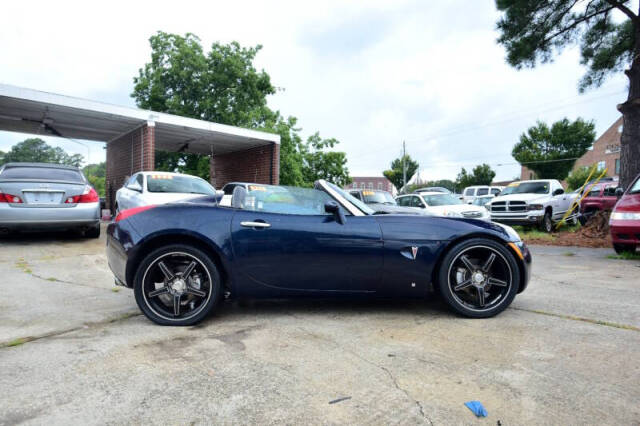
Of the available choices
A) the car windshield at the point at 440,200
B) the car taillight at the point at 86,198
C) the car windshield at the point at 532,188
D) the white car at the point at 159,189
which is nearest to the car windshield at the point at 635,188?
the car windshield at the point at 440,200

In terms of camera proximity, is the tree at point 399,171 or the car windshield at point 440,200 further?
the tree at point 399,171

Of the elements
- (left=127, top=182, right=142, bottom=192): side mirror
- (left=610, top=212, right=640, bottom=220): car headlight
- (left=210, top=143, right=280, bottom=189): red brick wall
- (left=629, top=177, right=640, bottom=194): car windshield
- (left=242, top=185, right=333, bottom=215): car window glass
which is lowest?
(left=610, top=212, right=640, bottom=220): car headlight

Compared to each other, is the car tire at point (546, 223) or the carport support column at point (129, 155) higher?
the carport support column at point (129, 155)

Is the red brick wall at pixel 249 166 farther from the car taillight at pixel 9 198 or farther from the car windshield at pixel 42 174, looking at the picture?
the car taillight at pixel 9 198

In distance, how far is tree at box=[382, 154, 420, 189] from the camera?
190ft

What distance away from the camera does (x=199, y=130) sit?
13.9 m

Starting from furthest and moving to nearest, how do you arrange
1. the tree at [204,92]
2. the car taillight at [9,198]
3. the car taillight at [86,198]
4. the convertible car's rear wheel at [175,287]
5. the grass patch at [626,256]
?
the tree at [204,92] → the car taillight at [86,198] → the grass patch at [626,256] → the car taillight at [9,198] → the convertible car's rear wheel at [175,287]

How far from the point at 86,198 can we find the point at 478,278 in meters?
7.20

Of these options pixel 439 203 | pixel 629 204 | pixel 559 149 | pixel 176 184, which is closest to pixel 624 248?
pixel 629 204

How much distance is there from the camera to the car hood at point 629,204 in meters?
6.43

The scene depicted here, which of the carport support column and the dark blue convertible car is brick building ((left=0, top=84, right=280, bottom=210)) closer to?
the carport support column

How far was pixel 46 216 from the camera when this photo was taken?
6938 mm

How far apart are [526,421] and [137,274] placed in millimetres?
2702

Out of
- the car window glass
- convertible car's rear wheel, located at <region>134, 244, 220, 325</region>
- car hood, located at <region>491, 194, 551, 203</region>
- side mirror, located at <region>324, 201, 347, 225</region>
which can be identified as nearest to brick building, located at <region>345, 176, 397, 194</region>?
car hood, located at <region>491, 194, 551, 203</region>
